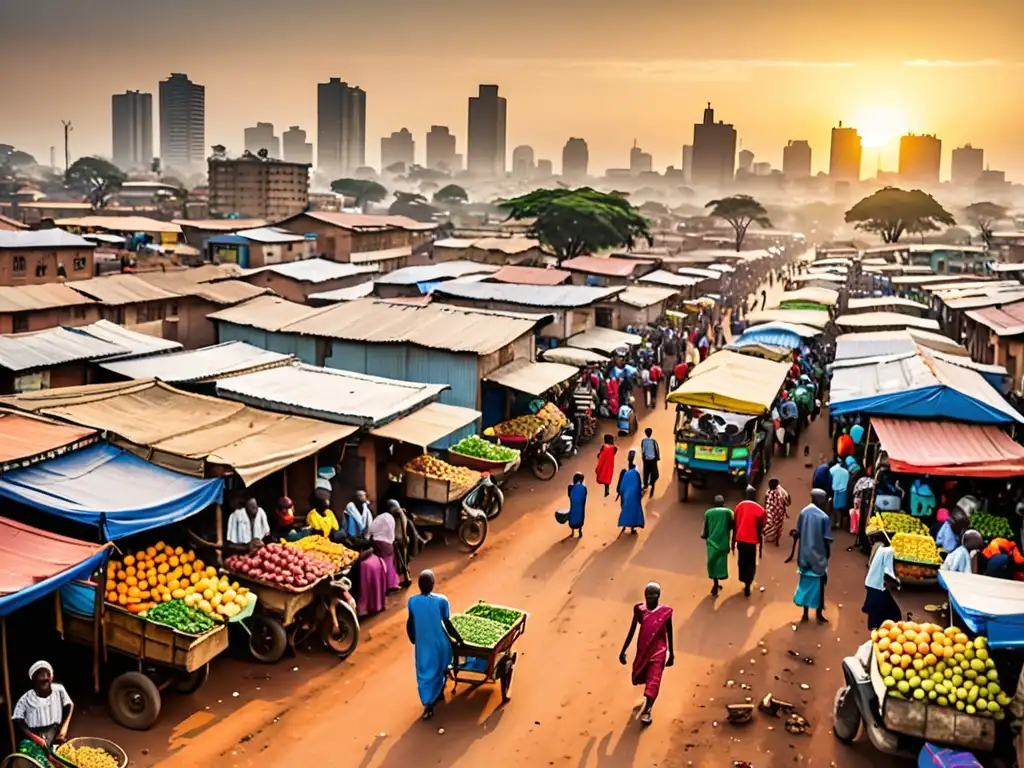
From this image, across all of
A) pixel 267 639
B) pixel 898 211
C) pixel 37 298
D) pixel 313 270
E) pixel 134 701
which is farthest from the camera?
pixel 898 211

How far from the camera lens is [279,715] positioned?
28.5 feet

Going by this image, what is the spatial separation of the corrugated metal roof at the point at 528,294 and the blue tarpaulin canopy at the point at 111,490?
1446 cm

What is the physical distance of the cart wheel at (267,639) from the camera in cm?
948

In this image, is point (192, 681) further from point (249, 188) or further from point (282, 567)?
point (249, 188)

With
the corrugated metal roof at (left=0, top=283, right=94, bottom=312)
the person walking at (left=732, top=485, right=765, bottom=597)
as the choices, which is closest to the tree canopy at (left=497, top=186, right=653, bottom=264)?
the corrugated metal roof at (left=0, top=283, right=94, bottom=312)

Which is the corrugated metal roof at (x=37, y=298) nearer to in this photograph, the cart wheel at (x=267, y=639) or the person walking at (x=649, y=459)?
→ the person walking at (x=649, y=459)

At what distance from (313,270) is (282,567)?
2675 cm

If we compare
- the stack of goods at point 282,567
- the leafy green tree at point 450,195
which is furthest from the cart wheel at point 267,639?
the leafy green tree at point 450,195

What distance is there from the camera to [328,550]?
10.6 m

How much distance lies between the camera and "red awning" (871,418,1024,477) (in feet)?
41.3

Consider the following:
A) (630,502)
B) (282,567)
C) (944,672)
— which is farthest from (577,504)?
(944,672)

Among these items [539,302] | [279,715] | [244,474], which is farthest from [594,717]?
[539,302]

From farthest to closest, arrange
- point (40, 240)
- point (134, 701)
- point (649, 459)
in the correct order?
point (40, 240) < point (649, 459) < point (134, 701)

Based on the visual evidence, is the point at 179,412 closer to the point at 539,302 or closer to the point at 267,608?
the point at 267,608
